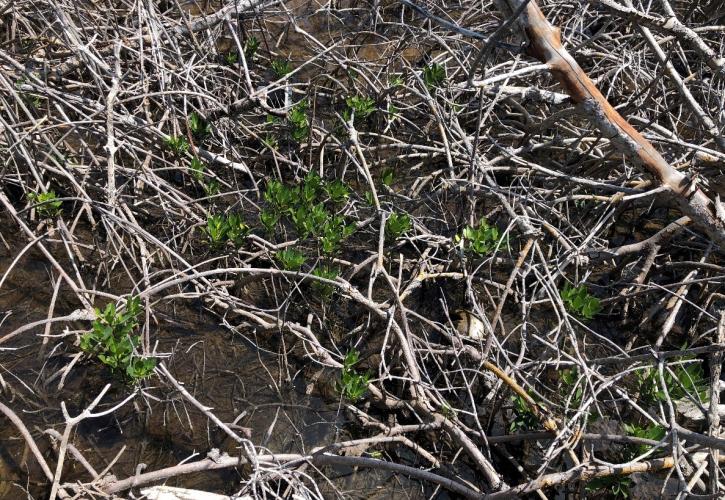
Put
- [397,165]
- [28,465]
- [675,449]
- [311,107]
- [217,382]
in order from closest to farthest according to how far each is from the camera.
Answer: [675,449] < [28,465] < [217,382] < [397,165] < [311,107]

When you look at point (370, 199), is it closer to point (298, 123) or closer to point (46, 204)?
point (298, 123)

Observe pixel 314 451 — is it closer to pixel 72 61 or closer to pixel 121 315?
pixel 121 315

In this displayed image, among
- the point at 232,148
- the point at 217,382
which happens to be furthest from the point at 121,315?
the point at 232,148

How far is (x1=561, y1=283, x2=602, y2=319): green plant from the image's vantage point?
10.5 feet

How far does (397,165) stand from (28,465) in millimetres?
2476

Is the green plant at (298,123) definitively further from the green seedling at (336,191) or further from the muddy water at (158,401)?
the muddy water at (158,401)

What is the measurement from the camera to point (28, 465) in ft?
8.84

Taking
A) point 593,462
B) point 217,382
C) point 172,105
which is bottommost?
point 217,382

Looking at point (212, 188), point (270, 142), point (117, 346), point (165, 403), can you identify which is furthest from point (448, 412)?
point (270, 142)

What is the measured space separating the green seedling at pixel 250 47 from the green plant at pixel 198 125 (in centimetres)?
91

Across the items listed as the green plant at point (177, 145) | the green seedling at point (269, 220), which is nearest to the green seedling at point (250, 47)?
the green plant at point (177, 145)

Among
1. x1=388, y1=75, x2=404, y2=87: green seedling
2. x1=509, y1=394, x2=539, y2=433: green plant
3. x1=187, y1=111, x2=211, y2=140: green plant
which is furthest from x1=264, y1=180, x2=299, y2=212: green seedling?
x1=509, y1=394, x2=539, y2=433: green plant

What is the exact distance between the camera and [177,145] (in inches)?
147

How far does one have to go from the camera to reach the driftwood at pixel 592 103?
286 centimetres
